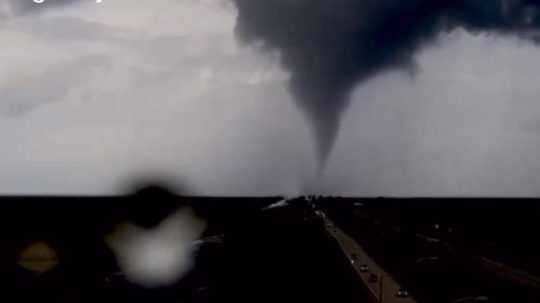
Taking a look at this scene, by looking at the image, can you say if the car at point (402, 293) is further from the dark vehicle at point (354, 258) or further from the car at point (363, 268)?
the dark vehicle at point (354, 258)

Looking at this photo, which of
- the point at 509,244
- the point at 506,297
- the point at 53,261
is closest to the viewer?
the point at 506,297

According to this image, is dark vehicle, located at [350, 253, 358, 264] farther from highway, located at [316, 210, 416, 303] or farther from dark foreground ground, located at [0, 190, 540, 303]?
dark foreground ground, located at [0, 190, 540, 303]

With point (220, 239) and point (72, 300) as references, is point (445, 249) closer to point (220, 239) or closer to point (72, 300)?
point (220, 239)

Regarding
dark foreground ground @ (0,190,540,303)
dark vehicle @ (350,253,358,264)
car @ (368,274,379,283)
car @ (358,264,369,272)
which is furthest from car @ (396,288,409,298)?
dark vehicle @ (350,253,358,264)

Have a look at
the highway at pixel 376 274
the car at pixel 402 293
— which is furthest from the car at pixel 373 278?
the car at pixel 402 293

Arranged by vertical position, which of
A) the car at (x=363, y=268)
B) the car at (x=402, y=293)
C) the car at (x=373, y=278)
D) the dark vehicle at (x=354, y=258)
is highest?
the dark vehicle at (x=354, y=258)

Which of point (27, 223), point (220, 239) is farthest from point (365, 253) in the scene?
point (27, 223)

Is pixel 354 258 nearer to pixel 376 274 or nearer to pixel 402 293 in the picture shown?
pixel 376 274

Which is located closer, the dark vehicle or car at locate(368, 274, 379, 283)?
car at locate(368, 274, 379, 283)

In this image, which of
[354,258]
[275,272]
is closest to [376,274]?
[354,258]

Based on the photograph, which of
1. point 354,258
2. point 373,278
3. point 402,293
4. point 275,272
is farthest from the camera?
point 354,258

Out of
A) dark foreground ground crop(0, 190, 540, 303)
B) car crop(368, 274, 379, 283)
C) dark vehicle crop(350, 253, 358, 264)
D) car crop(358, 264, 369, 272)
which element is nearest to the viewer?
dark foreground ground crop(0, 190, 540, 303)
